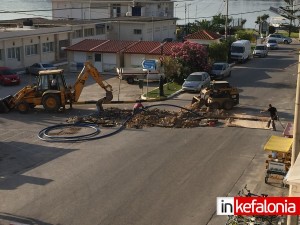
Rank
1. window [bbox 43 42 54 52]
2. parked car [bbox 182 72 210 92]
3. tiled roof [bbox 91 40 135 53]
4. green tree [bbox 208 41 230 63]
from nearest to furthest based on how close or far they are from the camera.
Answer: parked car [bbox 182 72 210 92]
tiled roof [bbox 91 40 135 53]
green tree [bbox 208 41 230 63]
window [bbox 43 42 54 52]

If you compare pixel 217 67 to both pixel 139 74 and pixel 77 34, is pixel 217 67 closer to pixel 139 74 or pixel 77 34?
pixel 139 74

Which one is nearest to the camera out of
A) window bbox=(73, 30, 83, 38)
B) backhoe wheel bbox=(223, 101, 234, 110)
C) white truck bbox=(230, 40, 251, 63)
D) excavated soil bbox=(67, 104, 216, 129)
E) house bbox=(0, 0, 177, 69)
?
excavated soil bbox=(67, 104, 216, 129)

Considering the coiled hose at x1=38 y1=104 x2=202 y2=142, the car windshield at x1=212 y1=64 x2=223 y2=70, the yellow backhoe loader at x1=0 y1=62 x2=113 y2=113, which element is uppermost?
the car windshield at x1=212 y1=64 x2=223 y2=70

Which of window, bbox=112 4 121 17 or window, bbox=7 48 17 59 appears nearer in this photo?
window, bbox=7 48 17 59

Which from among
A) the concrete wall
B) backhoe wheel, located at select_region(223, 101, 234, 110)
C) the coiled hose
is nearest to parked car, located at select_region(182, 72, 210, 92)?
backhoe wheel, located at select_region(223, 101, 234, 110)

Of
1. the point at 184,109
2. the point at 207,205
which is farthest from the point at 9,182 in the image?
the point at 184,109

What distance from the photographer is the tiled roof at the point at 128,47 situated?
4600cm

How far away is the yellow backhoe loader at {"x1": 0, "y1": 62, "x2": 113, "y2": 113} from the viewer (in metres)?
31.6

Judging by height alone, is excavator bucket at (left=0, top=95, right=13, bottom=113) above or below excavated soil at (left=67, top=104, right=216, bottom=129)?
above

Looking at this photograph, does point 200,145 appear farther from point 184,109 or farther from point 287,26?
point 287,26

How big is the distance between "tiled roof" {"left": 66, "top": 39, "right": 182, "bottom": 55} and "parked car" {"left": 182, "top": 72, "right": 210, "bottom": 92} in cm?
598

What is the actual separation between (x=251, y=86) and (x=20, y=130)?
20257mm

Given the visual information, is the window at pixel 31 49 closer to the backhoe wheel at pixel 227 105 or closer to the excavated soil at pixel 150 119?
the excavated soil at pixel 150 119

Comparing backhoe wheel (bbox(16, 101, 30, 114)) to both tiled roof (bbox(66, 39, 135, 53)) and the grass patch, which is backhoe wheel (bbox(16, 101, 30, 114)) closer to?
the grass patch
